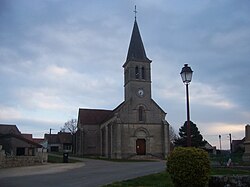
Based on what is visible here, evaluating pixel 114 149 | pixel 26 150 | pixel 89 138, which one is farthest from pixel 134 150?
pixel 26 150

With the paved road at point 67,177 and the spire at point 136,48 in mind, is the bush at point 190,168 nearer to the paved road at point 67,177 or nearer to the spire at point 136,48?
the paved road at point 67,177

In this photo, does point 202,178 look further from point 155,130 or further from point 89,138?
point 89,138

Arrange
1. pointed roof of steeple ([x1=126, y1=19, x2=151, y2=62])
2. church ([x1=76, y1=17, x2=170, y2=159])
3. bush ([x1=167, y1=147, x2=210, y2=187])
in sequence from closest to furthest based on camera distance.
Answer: bush ([x1=167, y1=147, x2=210, y2=187]) → church ([x1=76, y1=17, x2=170, y2=159]) → pointed roof of steeple ([x1=126, y1=19, x2=151, y2=62])

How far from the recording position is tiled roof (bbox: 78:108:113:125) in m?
57.2

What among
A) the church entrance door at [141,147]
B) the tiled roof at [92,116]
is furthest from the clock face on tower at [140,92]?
the tiled roof at [92,116]

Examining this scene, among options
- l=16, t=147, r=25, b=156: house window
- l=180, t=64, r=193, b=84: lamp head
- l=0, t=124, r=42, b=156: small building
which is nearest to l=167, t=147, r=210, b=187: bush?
l=180, t=64, r=193, b=84: lamp head

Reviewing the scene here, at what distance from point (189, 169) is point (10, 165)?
2231 centimetres

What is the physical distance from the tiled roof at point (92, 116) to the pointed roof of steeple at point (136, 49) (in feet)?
38.4

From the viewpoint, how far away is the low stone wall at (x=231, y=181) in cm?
1095

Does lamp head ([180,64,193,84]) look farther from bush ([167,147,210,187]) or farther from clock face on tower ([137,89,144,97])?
clock face on tower ([137,89,144,97])

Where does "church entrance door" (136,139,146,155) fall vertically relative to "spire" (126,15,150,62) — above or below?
below

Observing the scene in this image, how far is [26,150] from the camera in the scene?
35.1 meters

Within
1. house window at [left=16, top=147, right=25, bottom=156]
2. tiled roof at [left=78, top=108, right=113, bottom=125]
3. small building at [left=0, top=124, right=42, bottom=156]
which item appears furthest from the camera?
tiled roof at [left=78, top=108, right=113, bottom=125]

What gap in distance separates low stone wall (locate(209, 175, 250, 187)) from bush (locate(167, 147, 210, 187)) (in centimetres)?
94
